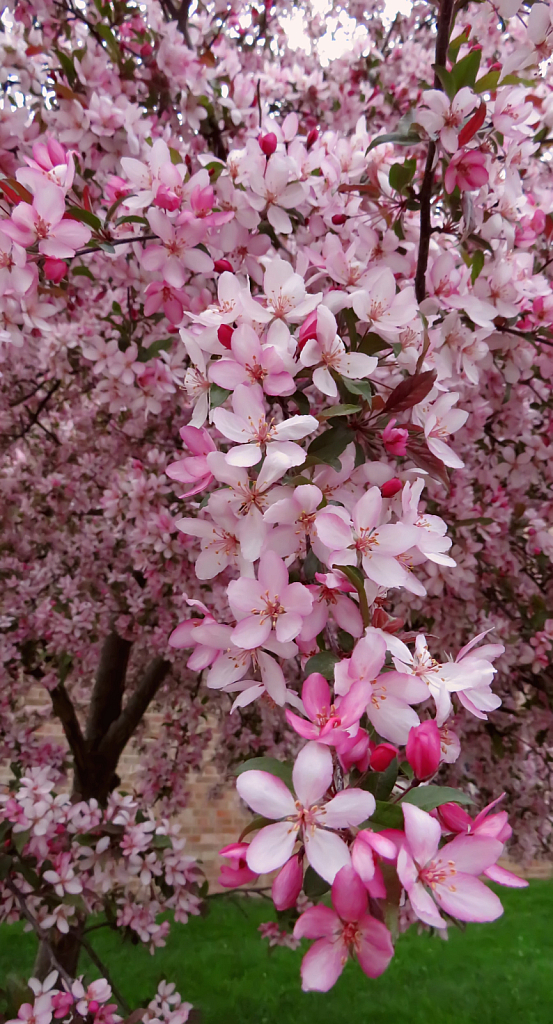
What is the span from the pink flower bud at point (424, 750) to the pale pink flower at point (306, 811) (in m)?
0.06

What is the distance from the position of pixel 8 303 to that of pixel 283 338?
1.88 feet

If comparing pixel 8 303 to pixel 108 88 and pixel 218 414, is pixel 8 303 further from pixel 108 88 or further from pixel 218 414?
pixel 108 88

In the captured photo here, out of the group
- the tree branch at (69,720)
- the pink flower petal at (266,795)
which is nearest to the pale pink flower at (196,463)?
the pink flower petal at (266,795)

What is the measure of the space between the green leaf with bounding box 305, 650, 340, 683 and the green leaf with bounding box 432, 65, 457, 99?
0.86 m

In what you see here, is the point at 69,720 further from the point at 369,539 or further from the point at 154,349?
the point at 369,539

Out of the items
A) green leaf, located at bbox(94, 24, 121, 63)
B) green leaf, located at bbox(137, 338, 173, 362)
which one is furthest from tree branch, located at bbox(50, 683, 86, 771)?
green leaf, located at bbox(94, 24, 121, 63)

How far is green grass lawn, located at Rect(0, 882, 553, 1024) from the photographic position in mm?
3316

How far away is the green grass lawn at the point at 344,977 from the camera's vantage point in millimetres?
3316

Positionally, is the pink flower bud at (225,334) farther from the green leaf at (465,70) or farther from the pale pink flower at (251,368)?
the green leaf at (465,70)

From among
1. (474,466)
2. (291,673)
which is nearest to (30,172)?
(474,466)

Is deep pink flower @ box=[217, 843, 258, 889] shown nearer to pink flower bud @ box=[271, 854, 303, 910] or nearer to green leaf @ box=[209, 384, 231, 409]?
pink flower bud @ box=[271, 854, 303, 910]

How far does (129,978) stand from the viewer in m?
3.63

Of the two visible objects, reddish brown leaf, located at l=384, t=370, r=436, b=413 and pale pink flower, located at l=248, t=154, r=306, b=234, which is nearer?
reddish brown leaf, located at l=384, t=370, r=436, b=413

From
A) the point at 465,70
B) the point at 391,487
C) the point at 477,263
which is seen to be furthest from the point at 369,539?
the point at 465,70
